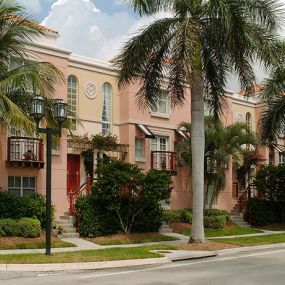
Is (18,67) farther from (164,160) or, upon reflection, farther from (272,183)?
(272,183)

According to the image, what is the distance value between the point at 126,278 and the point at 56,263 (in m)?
2.61

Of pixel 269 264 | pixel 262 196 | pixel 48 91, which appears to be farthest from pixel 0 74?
pixel 262 196

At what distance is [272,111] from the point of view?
2788 centimetres

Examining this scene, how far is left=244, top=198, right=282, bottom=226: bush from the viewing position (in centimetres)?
2914

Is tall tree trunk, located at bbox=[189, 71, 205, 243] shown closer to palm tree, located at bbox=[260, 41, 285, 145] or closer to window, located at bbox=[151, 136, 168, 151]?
palm tree, located at bbox=[260, 41, 285, 145]

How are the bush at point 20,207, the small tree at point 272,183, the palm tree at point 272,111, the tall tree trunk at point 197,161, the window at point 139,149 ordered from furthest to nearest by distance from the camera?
1. the small tree at point 272,183
2. the window at point 139,149
3. the palm tree at point 272,111
4. the bush at point 20,207
5. the tall tree trunk at point 197,161

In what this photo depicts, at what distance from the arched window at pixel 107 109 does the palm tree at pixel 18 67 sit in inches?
316

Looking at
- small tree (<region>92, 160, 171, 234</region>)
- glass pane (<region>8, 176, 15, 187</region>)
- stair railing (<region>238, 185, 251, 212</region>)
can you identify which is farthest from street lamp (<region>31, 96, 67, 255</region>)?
stair railing (<region>238, 185, 251, 212</region>)

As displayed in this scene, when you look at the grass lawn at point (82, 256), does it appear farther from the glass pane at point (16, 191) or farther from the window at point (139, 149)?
the window at point (139, 149)

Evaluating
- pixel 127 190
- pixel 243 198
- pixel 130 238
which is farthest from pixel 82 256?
pixel 243 198

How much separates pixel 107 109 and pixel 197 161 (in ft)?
29.8

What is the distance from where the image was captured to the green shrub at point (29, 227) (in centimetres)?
1945

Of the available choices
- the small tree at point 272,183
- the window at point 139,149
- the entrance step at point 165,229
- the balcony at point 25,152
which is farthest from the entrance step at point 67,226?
the small tree at point 272,183

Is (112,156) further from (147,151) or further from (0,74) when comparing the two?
(0,74)
